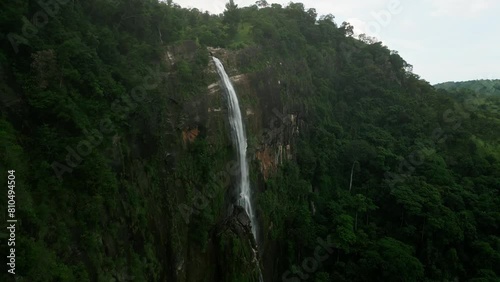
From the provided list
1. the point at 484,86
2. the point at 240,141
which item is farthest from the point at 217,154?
the point at 484,86

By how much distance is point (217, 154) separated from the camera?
15.5 metres

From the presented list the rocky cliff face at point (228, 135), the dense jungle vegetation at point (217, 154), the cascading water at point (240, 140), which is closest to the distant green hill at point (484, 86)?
the dense jungle vegetation at point (217, 154)

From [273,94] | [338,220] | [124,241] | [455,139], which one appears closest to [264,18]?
[273,94]

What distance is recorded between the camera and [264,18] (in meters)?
26.2

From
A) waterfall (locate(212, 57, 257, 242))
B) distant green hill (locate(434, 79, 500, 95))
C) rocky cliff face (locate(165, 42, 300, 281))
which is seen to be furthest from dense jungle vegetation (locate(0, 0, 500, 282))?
distant green hill (locate(434, 79, 500, 95))

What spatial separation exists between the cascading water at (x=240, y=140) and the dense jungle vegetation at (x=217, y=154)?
3.03 ft

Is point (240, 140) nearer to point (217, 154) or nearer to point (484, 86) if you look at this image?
point (217, 154)

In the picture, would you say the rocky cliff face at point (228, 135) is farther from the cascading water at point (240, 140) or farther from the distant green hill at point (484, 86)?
the distant green hill at point (484, 86)

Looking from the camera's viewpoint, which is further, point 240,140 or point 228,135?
point 240,140

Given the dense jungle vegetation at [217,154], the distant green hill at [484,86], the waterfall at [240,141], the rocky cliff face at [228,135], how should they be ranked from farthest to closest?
the distant green hill at [484,86]
the waterfall at [240,141]
the rocky cliff face at [228,135]
the dense jungle vegetation at [217,154]

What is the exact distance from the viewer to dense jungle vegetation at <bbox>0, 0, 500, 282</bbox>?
8906 mm

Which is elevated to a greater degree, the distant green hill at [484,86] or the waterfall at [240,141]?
the distant green hill at [484,86]

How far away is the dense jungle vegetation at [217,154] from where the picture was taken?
29.2 feet

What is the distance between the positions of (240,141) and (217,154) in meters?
2.04
